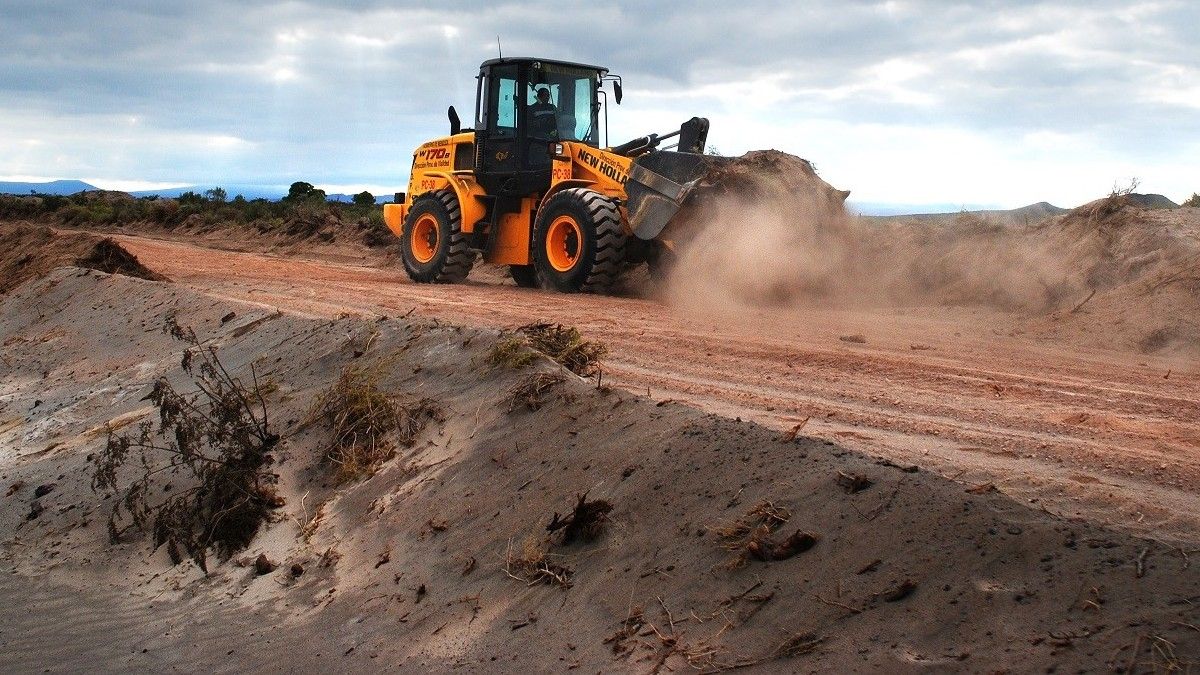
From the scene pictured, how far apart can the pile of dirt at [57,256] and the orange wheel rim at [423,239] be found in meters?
3.66

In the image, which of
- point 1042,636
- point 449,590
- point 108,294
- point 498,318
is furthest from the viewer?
point 108,294

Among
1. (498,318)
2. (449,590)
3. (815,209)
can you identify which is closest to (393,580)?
(449,590)

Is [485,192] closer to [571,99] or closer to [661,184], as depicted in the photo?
[571,99]

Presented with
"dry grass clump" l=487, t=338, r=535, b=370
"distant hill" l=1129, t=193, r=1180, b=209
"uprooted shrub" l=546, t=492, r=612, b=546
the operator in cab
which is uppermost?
the operator in cab

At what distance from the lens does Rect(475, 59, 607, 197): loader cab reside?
15.8 metres

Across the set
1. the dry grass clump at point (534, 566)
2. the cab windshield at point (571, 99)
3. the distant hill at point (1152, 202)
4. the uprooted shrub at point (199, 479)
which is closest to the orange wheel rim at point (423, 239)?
the cab windshield at point (571, 99)

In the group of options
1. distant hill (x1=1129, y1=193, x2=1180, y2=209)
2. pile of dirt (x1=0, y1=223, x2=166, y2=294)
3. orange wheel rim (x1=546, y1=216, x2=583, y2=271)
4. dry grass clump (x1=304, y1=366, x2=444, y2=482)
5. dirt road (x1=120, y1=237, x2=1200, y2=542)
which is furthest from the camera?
pile of dirt (x1=0, y1=223, x2=166, y2=294)

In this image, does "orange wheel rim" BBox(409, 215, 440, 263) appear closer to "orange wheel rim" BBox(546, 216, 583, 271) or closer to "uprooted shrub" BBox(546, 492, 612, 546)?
"orange wheel rim" BBox(546, 216, 583, 271)

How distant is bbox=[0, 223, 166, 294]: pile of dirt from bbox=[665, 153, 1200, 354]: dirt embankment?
7.68 metres

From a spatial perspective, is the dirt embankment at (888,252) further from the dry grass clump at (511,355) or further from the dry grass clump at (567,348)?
the dry grass clump at (511,355)

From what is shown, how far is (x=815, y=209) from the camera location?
13.5 m

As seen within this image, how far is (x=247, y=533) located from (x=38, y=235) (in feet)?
48.0

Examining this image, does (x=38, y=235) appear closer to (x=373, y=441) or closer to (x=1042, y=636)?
(x=373, y=441)

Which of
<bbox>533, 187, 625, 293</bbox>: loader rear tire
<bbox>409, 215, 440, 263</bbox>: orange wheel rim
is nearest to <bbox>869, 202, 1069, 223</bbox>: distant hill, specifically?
<bbox>533, 187, 625, 293</bbox>: loader rear tire
